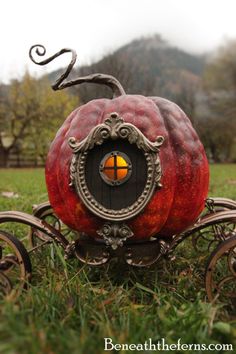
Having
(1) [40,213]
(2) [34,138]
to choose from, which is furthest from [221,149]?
(1) [40,213]

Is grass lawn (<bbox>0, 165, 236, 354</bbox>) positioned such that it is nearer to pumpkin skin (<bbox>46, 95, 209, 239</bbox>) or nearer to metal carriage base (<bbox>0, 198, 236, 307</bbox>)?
metal carriage base (<bbox>0, 198, 236, 307</bbox>)

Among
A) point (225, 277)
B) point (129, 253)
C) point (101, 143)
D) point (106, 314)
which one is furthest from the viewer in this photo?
point (129, 253)

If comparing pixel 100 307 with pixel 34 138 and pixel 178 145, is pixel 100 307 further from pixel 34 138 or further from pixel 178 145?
pixel 34 138

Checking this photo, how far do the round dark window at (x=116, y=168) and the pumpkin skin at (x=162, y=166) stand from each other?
187 millimetres

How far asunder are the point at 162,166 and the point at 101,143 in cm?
36

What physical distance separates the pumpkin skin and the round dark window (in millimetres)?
187

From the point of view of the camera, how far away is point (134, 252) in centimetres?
245

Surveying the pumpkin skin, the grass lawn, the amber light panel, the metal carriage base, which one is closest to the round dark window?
the amber light panel

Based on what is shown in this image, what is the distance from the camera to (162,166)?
236cm

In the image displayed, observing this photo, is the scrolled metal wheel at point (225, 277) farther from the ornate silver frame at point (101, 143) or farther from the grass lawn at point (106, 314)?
the ornate silver frame at point (101, 143)

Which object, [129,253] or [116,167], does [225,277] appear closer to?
[129,253]

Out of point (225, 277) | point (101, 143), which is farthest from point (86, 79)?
point (225, 277)

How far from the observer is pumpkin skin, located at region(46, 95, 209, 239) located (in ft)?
7.84

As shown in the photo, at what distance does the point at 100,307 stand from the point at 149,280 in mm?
754
